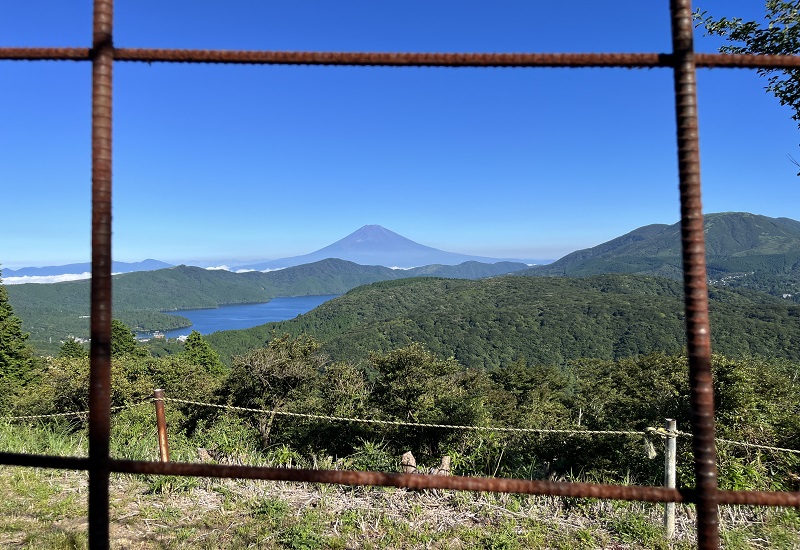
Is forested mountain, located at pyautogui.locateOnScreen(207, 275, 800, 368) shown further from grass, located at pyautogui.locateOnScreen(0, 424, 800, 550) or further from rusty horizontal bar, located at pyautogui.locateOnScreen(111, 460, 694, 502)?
rusty horizontal bar, located at pyautogui.locateOnScreen(111, 460, 694, 502)

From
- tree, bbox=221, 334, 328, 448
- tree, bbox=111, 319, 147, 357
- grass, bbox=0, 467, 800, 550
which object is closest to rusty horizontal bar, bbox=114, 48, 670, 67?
grass, bbox=0, 467, 800, 550

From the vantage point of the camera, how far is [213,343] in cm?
8750

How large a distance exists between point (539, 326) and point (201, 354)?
78.6 m

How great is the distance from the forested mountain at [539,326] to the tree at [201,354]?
3609 centimetres

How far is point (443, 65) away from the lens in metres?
0.98

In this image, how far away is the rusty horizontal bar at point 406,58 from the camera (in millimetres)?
947

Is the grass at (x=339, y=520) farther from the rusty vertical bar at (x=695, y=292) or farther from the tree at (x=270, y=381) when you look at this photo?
the tree at (x=270, y=381)

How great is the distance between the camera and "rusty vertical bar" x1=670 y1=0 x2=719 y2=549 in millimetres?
835

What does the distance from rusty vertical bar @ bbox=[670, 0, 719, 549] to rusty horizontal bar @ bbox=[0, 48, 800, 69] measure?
0.09 meters

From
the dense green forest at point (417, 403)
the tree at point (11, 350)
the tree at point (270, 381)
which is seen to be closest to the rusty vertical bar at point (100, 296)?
the dense green forest at point (417, 403)

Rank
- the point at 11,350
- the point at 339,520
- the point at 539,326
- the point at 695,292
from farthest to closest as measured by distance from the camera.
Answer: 1. the point at 539,326
2. the point at 11,350
3. the point at 339,520
4. the point at 695,292

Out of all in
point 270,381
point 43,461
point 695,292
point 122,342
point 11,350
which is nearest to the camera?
point 695,292

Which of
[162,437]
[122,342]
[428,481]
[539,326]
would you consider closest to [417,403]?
[162,437]

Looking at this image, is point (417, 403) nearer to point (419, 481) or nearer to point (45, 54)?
point (419, 481)
